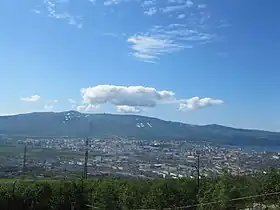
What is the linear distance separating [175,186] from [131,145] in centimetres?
5770

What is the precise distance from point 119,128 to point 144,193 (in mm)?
85429

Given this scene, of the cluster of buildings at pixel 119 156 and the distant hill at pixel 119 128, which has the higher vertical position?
the distant hill at pixel 119 128

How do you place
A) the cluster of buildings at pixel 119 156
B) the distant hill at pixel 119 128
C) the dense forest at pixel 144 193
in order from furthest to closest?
the distant hill at pixel 119 128
the cluster of buildings at pixel 119 156
the dense forest at pixel 144 193

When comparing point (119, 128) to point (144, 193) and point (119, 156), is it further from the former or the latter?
point (144, 193)

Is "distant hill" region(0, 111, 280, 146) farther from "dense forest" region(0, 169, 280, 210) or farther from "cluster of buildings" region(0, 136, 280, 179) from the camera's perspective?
"dense forest" region(0, 169, 280, 210)

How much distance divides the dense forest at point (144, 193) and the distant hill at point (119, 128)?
221 ft

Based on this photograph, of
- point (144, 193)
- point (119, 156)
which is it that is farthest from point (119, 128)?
point (144, 193)

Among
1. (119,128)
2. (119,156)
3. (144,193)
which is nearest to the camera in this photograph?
(144,193)

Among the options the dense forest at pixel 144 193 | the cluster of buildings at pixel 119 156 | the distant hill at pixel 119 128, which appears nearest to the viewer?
the dense forest at pixel 144 193

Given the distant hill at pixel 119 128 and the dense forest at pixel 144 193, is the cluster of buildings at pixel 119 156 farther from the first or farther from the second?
the dense forest at pixel 144 193

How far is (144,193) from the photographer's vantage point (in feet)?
65.3

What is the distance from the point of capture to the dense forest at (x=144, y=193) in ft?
52.0

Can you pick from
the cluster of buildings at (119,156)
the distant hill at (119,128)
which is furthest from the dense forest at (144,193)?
the distant hill at (119,128)

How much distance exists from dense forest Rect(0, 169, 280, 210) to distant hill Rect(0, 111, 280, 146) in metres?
67.4
